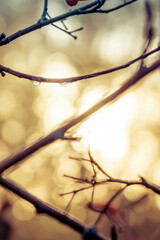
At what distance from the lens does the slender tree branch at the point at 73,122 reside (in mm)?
895

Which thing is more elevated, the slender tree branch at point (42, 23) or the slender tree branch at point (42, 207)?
the slender tree branch at point (42, 23)

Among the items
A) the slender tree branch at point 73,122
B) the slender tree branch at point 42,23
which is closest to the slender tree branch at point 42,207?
the slender tree branch at point 73,122

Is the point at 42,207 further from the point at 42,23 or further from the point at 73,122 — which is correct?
the point at 42,23

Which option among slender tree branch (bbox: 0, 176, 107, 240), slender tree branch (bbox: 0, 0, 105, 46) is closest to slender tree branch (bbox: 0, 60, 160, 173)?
slender tree branch (bbox: 0, 176, 107, 240)

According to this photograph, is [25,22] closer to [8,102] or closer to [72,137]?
[8,102]

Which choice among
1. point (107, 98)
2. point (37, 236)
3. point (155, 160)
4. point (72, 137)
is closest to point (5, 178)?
point (72, 137)

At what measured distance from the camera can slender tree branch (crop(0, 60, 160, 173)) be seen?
90cm

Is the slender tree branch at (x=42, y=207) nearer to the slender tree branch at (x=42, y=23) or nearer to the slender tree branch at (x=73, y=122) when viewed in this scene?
the slender tree branch at (x=73, y=122)

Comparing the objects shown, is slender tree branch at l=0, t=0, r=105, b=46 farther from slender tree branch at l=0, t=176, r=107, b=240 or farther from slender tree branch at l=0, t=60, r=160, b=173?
slender tree branch at l=0, t=176, r=107, b=240

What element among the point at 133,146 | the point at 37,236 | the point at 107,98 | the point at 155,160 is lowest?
the point at 37,236

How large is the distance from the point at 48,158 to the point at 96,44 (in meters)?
4.26

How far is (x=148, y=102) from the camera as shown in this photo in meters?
8.17

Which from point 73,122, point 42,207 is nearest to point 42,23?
point 73,122

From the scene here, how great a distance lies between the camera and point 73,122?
925 millimetres
